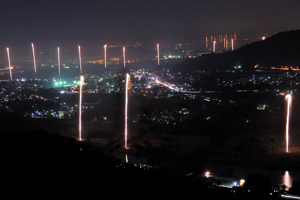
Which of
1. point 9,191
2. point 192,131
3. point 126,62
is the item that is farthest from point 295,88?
point 126,62

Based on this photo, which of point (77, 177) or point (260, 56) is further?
point (260, 56)

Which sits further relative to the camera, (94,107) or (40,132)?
(94,107)

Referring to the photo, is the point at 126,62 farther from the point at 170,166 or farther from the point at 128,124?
the point at 170,166

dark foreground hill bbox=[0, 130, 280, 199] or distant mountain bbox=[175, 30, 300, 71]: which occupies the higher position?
distant mountain bbox=[175, 30, 300, 71]

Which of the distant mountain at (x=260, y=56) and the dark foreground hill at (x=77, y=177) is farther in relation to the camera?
the distant mountain at (x=260, y=56)

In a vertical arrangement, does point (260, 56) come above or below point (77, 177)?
above

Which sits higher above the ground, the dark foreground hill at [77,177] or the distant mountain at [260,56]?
the distant mountain at [260,56]

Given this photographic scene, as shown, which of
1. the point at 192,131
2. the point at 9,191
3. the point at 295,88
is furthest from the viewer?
the point at 295,88

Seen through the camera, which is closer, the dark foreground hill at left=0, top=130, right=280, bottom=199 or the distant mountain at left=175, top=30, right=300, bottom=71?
the dark foreground hill at left=0, top=130, right=280, bottom=199
